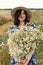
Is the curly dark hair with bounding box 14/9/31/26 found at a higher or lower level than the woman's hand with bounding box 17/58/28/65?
higher

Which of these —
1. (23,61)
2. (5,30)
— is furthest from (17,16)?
(23,61)

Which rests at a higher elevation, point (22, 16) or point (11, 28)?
point (22, 16)

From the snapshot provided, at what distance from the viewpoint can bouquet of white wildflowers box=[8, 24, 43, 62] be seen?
1625 mm

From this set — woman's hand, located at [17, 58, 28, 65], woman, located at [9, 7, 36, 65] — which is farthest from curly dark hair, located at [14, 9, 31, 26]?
woman's hand, located at [17, 58, 28, 65]

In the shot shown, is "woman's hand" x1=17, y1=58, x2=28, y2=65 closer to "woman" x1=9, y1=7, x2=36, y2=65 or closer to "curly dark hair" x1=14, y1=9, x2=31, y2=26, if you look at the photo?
"woman" x1=9, y1=7, x2=36, y2=65

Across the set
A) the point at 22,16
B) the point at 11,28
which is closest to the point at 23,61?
the point at 11,28

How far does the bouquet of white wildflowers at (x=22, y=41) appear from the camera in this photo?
5.33 ft

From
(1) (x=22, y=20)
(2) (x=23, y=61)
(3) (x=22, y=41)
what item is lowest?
(2) (x=23, y=61)

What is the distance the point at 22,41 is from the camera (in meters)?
1.62

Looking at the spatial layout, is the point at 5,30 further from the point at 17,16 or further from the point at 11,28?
the point at 17,16

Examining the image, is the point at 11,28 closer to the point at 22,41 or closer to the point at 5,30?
the point at 5,30
